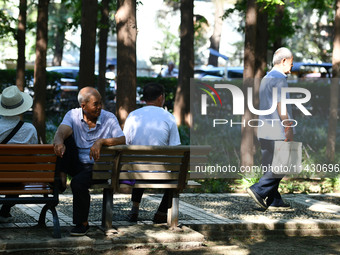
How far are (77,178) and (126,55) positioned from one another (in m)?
4.25

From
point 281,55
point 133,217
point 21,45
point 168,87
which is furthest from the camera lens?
point 168,87

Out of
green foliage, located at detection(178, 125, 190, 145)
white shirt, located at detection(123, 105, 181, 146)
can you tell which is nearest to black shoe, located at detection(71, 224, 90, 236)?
white shirt, located at detection(123, 105, 181, 146)

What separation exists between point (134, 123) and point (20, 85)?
10964 millimetres

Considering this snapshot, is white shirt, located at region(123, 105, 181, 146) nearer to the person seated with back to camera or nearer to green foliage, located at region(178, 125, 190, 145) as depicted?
the person seated with back to camera

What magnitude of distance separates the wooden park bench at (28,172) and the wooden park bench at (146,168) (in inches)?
19.1

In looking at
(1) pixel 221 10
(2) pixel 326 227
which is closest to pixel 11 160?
(2) pixel 326 227

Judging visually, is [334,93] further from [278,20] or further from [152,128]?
[152,128]

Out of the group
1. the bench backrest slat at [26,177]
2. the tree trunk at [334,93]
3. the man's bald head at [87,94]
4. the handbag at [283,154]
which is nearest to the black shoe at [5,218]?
the bench backrest slat at [26,177]

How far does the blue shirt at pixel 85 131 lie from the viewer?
787 centimetres

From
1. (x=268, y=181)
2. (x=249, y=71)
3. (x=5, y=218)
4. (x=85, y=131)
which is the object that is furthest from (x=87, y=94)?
(x=249, y=71)

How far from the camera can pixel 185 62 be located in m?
21.4

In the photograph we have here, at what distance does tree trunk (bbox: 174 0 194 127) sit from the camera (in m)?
21.5

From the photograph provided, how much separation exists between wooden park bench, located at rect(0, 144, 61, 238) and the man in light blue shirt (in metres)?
0.20

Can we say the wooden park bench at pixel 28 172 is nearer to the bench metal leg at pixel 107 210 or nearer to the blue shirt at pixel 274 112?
the bench metal leg at pixel 107 210
